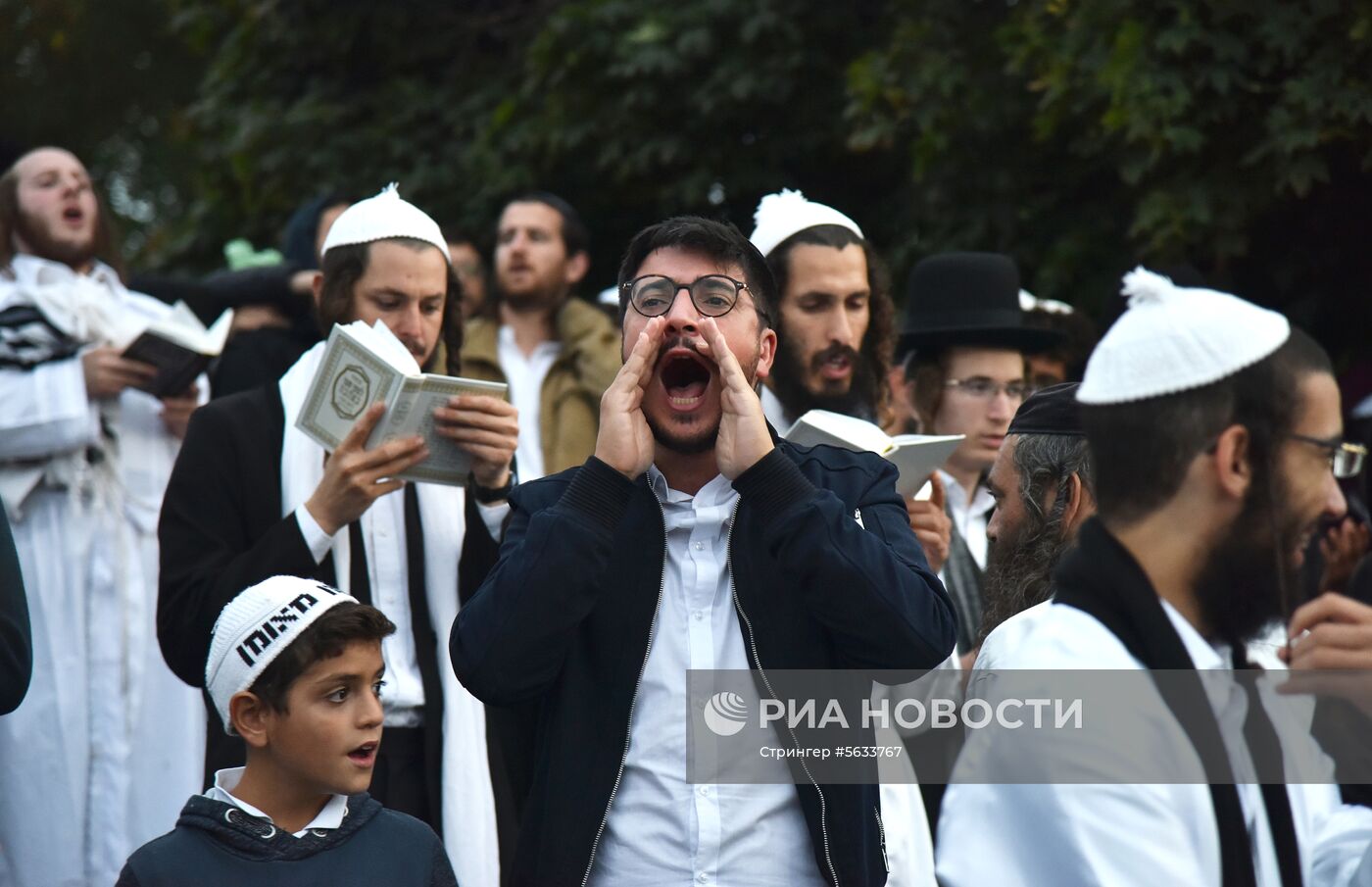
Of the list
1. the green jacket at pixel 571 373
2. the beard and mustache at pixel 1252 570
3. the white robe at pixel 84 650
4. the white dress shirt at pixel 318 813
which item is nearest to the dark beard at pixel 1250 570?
the beard and mustache at pixel 1252 570

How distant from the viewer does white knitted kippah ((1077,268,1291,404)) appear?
2650 mm

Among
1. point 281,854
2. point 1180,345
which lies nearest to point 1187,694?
point 1180,345

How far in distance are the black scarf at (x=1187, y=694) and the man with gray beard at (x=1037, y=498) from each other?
121cm

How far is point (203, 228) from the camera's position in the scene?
41.6 feet

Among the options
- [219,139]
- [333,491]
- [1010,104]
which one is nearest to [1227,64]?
[1010,104]

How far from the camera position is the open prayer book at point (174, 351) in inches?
245

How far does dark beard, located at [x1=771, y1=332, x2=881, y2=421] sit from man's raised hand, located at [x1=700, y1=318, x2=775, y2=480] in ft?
5.81

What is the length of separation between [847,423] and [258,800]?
64.3 inches

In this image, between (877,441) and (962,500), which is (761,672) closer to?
(877,441)

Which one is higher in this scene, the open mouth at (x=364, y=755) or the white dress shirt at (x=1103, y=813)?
the open mouth at (x=364, y=755)

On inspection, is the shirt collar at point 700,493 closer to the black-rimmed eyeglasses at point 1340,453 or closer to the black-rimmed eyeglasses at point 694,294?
the black-rimmed eyeglasses at point 694,294

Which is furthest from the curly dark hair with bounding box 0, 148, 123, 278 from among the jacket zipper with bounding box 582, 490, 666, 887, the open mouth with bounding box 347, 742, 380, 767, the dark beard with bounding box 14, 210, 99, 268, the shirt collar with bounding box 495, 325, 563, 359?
the jacket zipper with bounding box 582, 490, 666, 887

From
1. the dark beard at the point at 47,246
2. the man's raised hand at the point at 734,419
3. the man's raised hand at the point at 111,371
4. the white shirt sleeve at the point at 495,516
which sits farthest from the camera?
the dark beard at the point at 47,246

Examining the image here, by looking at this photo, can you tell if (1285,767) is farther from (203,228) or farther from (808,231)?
(203,228)
